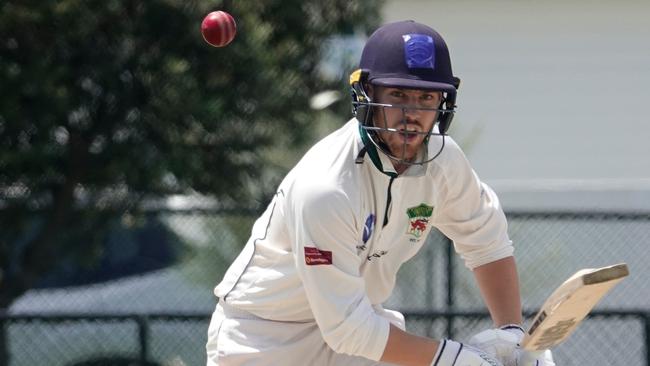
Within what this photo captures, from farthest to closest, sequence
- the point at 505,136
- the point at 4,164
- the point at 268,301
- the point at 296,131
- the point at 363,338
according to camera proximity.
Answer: the point at 505,136
the point at 296,131
the point at 4,164
the point at 268,301
the point at 363,338

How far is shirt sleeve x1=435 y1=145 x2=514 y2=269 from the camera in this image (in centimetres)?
380

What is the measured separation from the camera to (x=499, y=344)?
3596mm

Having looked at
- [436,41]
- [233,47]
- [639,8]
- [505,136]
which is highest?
[436,41]

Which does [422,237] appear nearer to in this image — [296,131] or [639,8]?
[296,131]

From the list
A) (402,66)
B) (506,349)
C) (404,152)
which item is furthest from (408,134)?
(506,349)

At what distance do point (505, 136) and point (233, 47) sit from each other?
8798mm

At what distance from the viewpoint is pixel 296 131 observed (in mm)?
7766

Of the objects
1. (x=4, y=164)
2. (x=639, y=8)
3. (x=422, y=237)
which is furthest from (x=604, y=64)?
(x=422, y=237)

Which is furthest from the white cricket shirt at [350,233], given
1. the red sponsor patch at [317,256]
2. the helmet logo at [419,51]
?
the helmet logo at [419,51]

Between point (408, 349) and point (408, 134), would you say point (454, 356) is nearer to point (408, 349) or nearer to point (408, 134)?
point (408, 349)

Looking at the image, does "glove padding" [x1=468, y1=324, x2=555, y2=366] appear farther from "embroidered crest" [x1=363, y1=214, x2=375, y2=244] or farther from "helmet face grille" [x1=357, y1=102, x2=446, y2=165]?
"helmet face grille" [x1=357, y1=102, x2=446, y2=165]

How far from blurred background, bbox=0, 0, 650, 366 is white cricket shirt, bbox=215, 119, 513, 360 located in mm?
2949

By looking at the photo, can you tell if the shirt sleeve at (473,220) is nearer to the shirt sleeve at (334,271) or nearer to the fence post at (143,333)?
the shirt sleeve at (334,271)

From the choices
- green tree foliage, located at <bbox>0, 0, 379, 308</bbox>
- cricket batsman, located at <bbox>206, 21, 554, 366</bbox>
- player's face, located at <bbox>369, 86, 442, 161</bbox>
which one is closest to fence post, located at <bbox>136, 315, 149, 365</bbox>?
green tree foliage, located at <bbox>0, 0, 379, 308</bbox>
